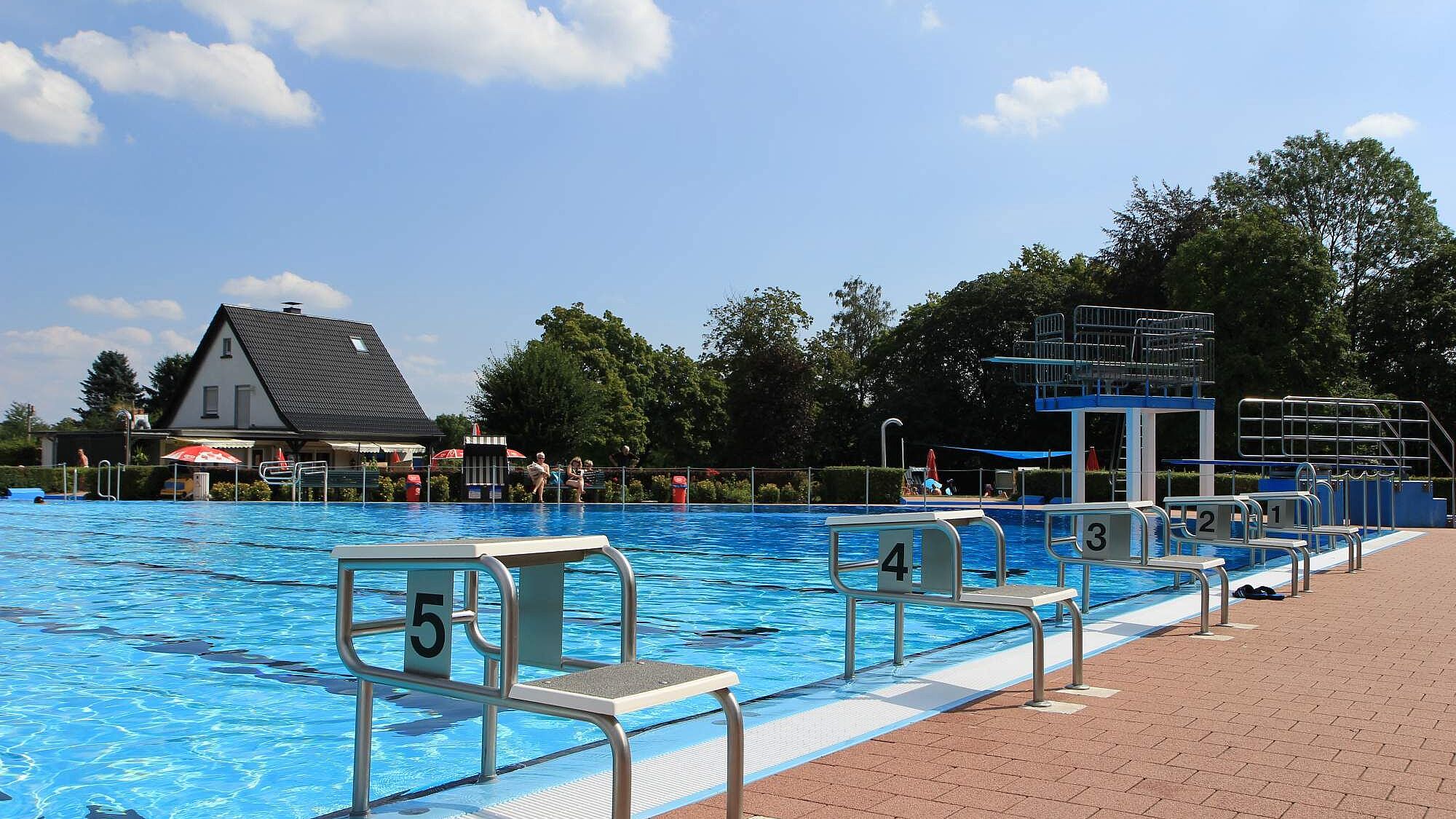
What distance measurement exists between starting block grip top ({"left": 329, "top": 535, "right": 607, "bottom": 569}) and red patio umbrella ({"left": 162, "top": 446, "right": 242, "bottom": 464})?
36.4 m

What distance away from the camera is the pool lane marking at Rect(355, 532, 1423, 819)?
4059mm

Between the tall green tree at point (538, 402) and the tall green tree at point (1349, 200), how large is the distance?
99.0 ft

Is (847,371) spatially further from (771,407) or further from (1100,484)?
(1100,484)

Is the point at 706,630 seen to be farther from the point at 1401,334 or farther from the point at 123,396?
the point at 123,396

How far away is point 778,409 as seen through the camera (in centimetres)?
5706

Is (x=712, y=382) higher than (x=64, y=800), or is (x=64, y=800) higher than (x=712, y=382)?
(x=712, y=382)

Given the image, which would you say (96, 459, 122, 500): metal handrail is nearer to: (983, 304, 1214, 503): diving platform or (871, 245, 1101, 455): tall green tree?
(983, 304, 1214, 503): diving platform

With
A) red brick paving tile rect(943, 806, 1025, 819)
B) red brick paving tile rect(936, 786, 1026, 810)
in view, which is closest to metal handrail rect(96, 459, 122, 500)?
red brick paving tile rect(936, 786, 1026, 810)

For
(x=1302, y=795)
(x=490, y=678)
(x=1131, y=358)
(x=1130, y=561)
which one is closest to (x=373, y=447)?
(x=1131, y=358)

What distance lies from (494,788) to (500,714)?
2.48 meters

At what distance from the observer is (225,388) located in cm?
5197

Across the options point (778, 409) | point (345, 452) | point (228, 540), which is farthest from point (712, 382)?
point (228, 540)

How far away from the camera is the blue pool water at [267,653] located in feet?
18.1

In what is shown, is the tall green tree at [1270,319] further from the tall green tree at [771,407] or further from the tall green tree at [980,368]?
the tall green tree at [771,407]
